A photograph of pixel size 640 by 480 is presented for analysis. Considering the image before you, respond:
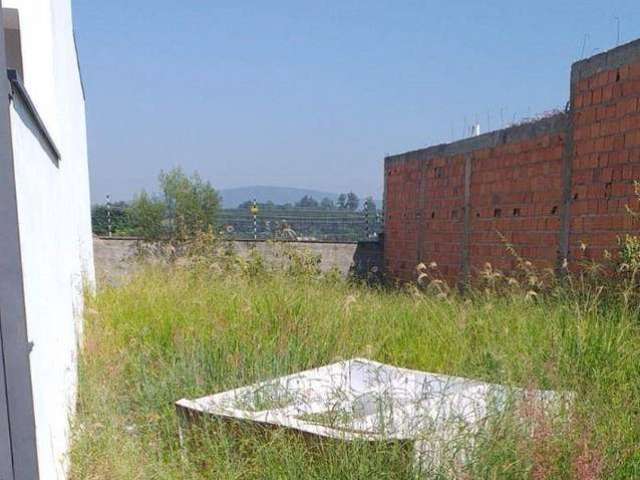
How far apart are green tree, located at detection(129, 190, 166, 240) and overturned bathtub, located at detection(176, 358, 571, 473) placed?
8.73 m

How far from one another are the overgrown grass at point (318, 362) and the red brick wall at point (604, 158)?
577 mm

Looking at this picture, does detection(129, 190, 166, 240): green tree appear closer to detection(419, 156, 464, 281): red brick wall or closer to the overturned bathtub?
detection(419, 156, 464, 281): red brick wall

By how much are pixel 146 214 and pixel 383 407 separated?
1071cm

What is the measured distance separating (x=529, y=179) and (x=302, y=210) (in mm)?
8724

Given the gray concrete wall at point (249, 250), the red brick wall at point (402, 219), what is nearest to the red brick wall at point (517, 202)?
the red brick wall at point (402, 219)

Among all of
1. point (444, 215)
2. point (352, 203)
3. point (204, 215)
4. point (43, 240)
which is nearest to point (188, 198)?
point (204, 215)

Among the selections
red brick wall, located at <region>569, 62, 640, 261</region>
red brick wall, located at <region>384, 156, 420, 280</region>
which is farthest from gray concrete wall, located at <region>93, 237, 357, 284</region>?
red brick wall, located at <region>569, 62, 640, 261</region>

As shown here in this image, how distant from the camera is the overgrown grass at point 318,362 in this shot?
1.96 metres

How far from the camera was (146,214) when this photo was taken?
11938mm

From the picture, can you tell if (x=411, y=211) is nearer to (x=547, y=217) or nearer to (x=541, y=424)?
(x=547, y=217)

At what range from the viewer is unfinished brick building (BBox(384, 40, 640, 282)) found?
3.93 metres

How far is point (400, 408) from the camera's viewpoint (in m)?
2.24

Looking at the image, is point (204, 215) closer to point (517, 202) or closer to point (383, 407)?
point (517, 202)

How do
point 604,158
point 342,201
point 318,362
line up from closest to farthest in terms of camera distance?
1. point 318,362
2. point 604,158
3. point 342,201
